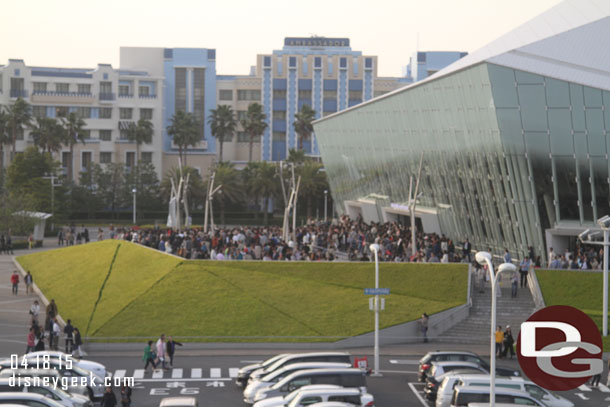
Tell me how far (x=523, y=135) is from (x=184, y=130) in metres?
80.1

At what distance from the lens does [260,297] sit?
138ft

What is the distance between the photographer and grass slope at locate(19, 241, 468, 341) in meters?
39.4

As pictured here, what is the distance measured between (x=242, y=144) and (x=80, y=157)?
24804mm

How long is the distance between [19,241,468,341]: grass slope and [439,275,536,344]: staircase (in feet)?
3.30

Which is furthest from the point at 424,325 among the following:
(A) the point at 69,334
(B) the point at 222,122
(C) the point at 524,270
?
(B) the point at 222,122

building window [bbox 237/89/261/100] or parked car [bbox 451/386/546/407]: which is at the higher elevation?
building window [bbox 237/89/261/100]

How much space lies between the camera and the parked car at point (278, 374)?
27.1 m

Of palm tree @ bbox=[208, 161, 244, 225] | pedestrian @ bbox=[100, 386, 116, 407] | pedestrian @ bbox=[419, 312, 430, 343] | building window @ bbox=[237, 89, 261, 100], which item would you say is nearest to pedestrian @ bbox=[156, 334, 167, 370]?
pedestrian @ bbox=[100, 386, 116, 407]

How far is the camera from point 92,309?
41.9 metres

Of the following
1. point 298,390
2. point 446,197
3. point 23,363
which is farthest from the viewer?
point 446,197

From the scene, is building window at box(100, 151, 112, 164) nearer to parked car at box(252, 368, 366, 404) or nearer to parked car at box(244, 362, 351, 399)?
parked car at box(244, 362, 351, 399)

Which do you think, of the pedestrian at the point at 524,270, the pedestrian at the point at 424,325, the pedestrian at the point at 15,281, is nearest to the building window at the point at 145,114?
the pedestrian at the point at 15,281

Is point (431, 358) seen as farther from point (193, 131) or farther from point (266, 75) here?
point (266, 75)

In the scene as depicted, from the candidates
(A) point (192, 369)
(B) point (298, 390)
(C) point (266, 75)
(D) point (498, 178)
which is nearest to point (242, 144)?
(C) point (266, 75)
